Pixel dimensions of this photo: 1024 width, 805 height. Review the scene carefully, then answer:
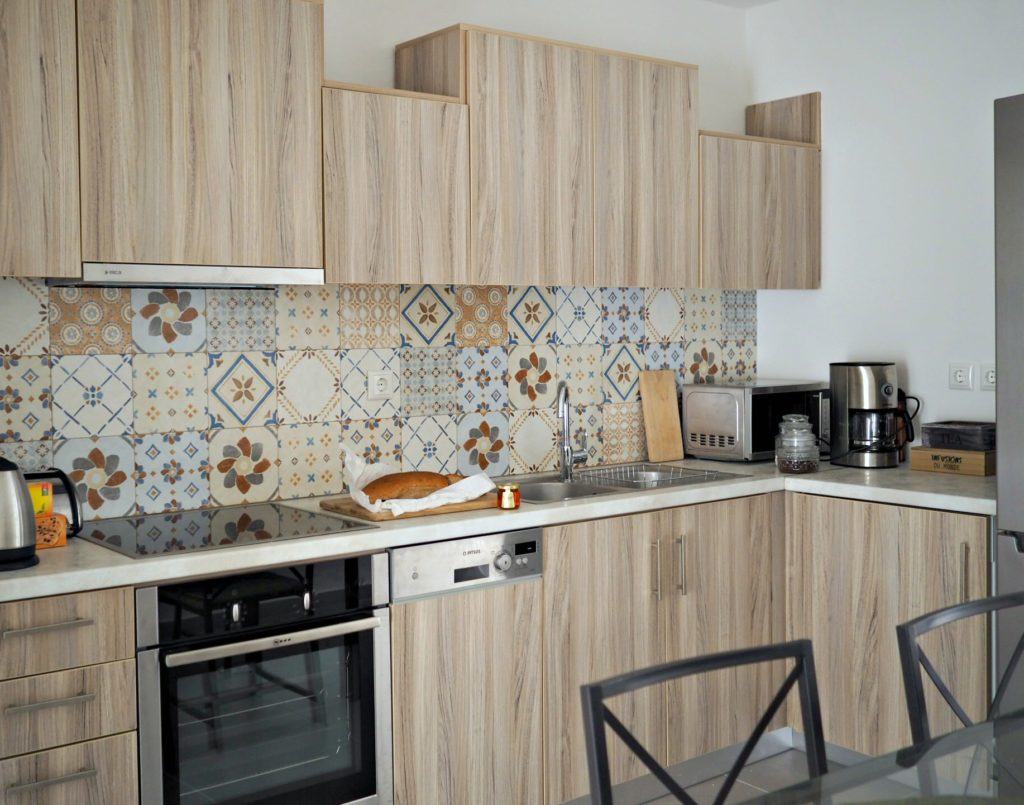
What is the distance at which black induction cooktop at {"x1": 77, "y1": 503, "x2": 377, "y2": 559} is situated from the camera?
2.55 m

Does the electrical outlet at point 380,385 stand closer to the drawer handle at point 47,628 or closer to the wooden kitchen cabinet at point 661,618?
the wooden kitchen cabinet at point 661,618

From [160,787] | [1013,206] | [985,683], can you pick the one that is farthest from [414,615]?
[1013,206]

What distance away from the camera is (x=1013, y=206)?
9.16 ft

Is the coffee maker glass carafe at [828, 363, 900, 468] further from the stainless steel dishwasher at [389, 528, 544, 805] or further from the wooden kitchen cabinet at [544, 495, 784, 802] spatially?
the stainless steel dishwasher at [389, 528, 544, 805]

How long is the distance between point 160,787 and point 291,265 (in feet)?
4.18

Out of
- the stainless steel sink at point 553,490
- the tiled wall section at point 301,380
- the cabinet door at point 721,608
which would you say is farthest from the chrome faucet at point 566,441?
the cabinet door at point 721,608

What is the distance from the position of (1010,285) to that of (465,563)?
1.56 meters

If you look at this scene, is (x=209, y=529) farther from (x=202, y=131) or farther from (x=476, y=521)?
(x=202, y=131)

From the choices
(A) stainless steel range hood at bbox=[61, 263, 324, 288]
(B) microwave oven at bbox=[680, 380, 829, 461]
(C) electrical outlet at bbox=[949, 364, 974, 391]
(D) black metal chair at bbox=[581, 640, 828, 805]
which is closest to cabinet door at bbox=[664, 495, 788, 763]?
(B) microwave oven at bbox=[680, 380, 829, 461]

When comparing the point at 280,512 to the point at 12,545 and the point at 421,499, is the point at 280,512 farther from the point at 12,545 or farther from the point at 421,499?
the point at 12,545

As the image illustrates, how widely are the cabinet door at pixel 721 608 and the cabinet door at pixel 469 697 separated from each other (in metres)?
0.53

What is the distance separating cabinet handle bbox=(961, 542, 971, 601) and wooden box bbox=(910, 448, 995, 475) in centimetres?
44

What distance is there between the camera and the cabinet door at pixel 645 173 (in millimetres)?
3412

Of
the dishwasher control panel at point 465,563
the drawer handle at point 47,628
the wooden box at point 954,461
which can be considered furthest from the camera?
the wooden box at point 954,461
